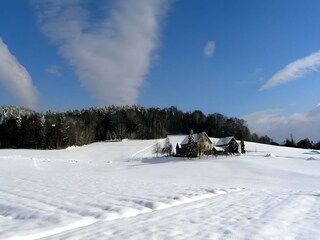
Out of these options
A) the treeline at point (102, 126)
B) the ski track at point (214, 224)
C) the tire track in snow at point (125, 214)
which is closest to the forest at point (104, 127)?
the treeline at point (102, 126)

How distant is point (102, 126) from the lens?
505ft

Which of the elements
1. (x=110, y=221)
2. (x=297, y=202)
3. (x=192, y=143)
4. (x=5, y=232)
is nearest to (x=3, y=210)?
(x=5, y=232)

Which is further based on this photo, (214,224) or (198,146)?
(198,146)

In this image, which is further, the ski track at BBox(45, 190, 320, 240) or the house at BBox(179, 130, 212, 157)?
the house at BBox(179, 130, 212, 157)

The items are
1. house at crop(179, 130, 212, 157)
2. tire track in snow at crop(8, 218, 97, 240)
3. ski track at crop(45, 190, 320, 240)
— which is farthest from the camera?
house at crop(179, 130, 212, 157)

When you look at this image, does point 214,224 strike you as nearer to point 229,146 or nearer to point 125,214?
point 125,214

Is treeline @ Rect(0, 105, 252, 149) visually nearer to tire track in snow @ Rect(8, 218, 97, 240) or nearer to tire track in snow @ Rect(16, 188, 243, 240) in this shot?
tire track in snow @ Rect(16, 188, 243, 240)

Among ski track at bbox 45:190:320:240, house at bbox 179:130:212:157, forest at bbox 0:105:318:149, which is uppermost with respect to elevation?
forest at bbox 0:105:318:149

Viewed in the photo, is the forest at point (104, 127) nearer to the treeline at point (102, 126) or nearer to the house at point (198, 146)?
the treeline at point (102, 126)

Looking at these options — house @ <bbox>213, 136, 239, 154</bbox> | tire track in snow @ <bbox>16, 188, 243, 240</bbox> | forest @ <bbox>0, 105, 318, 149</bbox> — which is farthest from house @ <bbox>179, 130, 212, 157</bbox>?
tire track in snow @ <bbox>16, 188, 243, 240</bbox>

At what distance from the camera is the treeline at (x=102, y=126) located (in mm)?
111562

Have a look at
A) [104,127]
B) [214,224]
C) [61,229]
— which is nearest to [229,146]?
[104,127]

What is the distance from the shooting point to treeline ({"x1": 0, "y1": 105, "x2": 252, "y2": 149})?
366 feet

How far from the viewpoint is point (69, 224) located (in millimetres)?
11062
